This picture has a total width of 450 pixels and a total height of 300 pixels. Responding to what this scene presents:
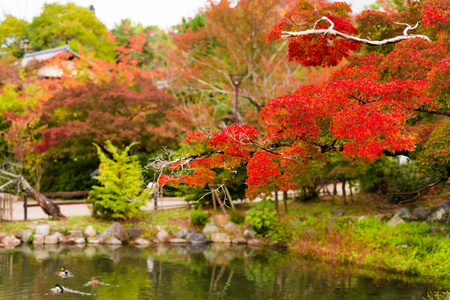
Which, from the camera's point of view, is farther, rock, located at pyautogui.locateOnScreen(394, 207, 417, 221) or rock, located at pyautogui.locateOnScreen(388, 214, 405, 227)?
rock, located at pyautogui.locateOnScreen(394, 207, 417, 221)

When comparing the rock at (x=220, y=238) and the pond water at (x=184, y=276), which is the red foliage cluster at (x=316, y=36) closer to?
the pond water at (x=184, y=276)

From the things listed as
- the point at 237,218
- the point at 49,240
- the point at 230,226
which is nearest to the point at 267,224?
the point at 237,218

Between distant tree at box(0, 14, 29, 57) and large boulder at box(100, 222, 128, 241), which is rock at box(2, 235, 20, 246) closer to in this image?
large boulder at box(100, 222, 128, 241)

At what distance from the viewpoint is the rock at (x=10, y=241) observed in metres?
17.8

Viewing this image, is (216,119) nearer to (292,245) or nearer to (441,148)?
(292,245)

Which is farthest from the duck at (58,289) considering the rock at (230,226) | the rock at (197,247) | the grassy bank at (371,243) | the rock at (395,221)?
the rock at (395,221)

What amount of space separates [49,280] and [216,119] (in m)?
12.1

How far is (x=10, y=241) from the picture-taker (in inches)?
706

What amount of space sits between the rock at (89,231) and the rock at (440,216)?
38.9 ft

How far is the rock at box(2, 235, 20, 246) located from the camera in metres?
17.8

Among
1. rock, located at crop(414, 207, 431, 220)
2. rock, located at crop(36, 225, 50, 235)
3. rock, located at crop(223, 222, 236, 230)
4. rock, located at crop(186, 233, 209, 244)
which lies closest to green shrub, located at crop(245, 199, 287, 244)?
rock, located at crop(223, 222, 236, 230)

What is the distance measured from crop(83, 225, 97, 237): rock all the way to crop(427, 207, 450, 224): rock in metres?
11.9

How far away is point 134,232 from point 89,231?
5.40 feet

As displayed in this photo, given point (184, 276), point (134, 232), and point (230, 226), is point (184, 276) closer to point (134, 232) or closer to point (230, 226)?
point (134, 232)
